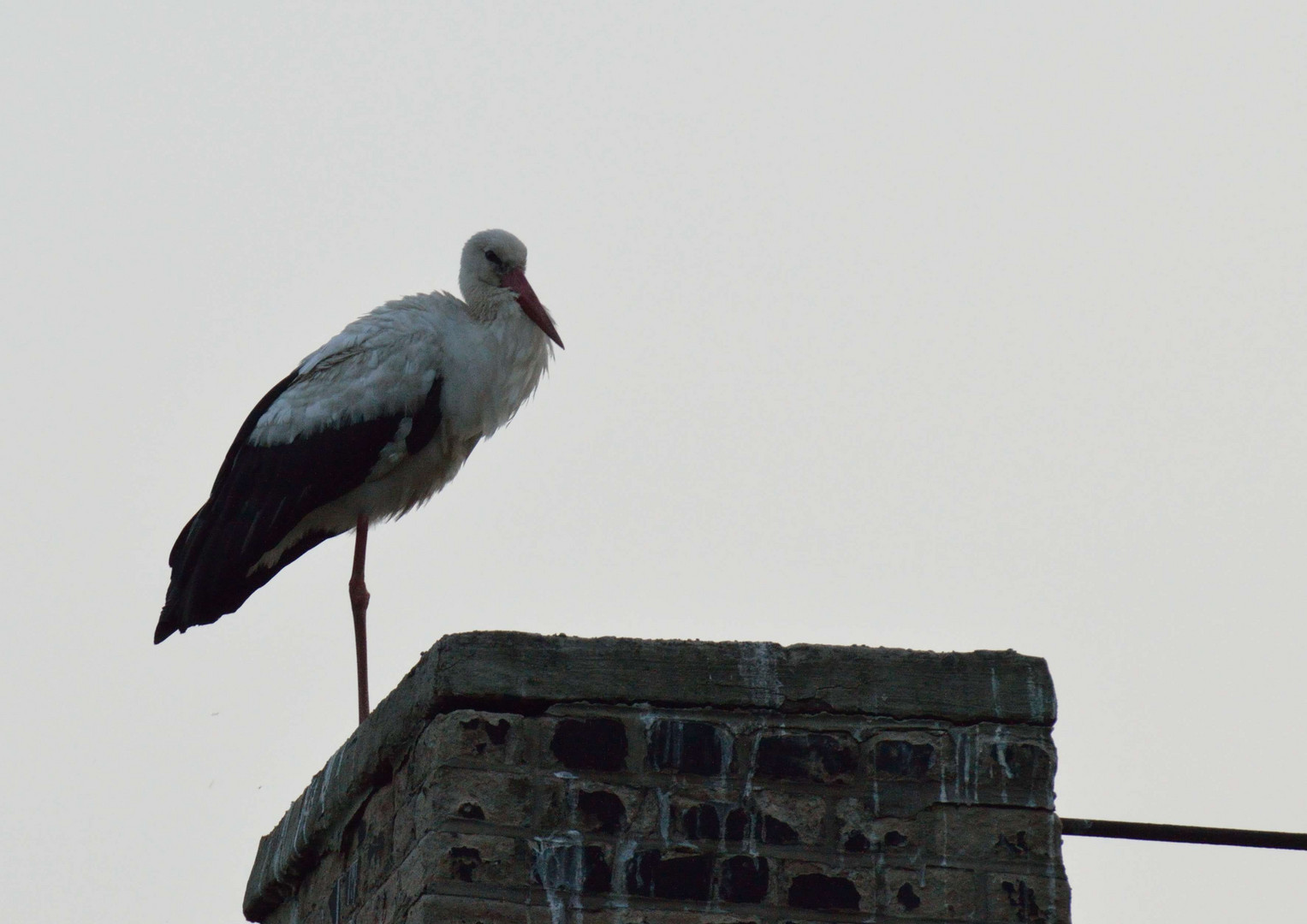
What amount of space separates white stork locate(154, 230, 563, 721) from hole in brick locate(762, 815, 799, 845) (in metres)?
3.21

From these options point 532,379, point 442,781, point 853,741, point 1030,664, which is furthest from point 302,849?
point 532,379

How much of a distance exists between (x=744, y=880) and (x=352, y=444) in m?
3.70

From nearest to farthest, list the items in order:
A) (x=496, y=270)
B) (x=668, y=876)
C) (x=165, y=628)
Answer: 1. (x=668, y=876)
2. (x=165, y=628)
3. (x=496, y=270)

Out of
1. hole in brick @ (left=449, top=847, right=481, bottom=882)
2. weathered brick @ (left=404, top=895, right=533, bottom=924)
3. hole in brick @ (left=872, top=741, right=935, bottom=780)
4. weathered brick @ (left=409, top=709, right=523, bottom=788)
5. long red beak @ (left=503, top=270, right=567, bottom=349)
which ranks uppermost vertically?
long red beak @ (left=503, top=270, right=567, bottom=349)

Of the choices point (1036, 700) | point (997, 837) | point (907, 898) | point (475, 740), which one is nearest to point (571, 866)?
point (475, 740)

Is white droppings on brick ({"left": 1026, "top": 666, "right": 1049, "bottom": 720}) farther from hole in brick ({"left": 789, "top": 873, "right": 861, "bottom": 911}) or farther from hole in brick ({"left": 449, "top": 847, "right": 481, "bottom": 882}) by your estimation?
hole in brick ({"left": 449, "top": 847, "right": 481, "bottom": 882})

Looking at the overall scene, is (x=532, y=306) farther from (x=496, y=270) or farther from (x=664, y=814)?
(x=664, y=814)

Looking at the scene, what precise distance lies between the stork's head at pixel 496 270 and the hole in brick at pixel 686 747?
4043 mm

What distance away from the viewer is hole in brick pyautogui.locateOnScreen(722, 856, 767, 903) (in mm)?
4633

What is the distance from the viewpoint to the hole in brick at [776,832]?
4.69 meters

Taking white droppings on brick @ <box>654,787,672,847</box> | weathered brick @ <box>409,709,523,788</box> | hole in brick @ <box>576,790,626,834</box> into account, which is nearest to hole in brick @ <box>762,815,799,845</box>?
white droppings on brick @ <box>654,787,672,847</box>

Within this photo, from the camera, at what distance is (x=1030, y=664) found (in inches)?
190

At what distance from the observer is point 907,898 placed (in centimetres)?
466

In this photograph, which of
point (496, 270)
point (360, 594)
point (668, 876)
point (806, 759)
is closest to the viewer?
point (668, 876)
